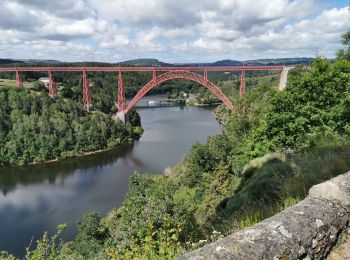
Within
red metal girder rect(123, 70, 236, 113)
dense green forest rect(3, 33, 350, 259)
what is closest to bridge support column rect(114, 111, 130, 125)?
red metal girder rect(123, 70, 236, 113)

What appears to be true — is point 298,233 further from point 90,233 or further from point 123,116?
point 123,116

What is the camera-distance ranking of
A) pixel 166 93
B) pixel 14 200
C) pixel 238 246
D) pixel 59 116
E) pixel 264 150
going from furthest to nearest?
pixel 166 93
pixel 59 116
pixel 14 200
pixel 264 150
pixel 238 246

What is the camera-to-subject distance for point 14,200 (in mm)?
29578

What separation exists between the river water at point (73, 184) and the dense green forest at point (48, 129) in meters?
2.85

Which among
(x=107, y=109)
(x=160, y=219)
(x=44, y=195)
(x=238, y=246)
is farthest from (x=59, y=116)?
(x=238, y=246)

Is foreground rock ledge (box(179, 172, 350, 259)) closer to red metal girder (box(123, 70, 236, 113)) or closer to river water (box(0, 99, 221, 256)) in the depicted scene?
river water (box(0, 99, 221, 256))

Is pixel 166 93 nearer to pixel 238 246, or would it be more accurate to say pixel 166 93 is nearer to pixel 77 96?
pixel 77 96

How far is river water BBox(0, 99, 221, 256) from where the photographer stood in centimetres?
2433

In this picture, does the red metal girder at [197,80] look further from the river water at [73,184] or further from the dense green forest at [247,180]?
the dense green forest at [247,180]

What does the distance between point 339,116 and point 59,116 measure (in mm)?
47918

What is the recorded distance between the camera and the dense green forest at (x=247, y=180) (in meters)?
4.51

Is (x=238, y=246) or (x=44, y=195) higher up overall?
(x=238, y=246)

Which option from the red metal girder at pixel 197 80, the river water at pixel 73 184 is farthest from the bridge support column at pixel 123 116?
the red metal girder at pixel 197 80

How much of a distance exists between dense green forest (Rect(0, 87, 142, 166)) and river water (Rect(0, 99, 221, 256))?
2846 millimetres
